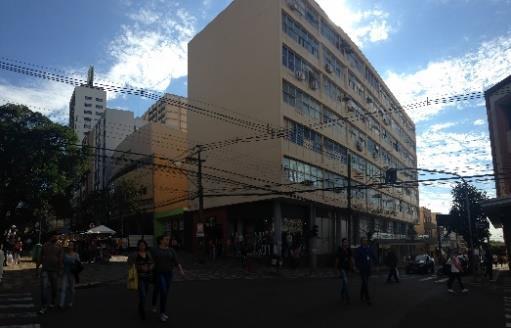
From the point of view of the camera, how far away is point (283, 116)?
33.5 meters

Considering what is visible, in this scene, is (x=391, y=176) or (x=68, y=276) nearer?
(x=68, y=276)

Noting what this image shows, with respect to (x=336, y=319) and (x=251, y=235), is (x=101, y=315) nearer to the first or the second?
(x=336, y=319)

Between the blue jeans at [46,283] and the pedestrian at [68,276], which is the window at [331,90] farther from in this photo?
the blue jeans at [46,283]

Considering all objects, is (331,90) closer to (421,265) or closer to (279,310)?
(421,265)

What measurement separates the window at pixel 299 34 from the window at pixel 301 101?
13.3 feet

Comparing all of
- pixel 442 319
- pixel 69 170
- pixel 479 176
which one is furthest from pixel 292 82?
pixel 442 319

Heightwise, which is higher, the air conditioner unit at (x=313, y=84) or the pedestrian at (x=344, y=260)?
the air conditioner unit at (x=313, y=84)

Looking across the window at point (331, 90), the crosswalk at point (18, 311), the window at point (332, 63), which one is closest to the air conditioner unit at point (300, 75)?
the window at point (331, 90)

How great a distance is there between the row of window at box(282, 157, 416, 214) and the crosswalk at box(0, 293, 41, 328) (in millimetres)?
16460

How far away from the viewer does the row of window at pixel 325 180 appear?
34.0 m

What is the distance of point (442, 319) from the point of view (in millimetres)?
10273

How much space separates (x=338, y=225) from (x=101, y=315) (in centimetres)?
3304

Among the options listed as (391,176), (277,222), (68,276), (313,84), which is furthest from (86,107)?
(68,276)

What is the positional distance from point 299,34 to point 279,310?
30.0m
